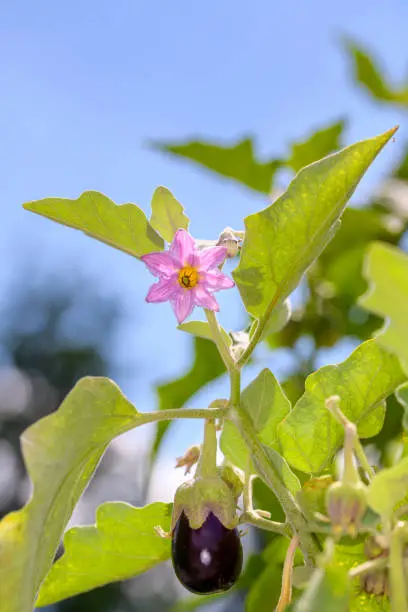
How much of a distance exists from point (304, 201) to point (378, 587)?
0.19m

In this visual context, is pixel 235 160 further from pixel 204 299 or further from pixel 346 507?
pixel 346 507

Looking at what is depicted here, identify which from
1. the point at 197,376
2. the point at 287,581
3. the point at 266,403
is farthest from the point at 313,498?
the point at 197,376

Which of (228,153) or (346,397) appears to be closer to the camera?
(346,397)

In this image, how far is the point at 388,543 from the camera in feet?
1.09

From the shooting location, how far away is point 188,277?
Answer: 21.2 inches

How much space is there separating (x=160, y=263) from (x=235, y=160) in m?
0.86

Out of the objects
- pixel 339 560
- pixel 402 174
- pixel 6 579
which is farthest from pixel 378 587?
pixel 402 174

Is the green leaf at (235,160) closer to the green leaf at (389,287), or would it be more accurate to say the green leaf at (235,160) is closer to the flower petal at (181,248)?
the flower petal at (181,248)

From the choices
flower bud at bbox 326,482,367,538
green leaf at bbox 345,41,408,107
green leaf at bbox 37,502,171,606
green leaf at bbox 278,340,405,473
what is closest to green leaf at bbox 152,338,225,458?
green leaf at bbox 345,41,408,107

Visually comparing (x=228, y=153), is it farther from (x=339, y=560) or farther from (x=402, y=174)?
(x=339, y=560)

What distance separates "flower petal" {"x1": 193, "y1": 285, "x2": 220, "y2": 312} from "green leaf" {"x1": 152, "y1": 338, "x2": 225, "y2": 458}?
0.69 m

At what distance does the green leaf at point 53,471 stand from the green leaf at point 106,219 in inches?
4.0

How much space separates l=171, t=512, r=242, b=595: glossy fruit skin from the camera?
1.61 feet

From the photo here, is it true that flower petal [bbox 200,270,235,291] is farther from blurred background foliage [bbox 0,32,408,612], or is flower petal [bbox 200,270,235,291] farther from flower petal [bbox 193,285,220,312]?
blurred background foliage [bbox 0,32,408,612]
